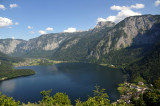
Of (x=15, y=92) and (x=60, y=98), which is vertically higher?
(x=60, y=98)

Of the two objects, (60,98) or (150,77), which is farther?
(150,77)

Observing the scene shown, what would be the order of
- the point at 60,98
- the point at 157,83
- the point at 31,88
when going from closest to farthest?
the point at 60,98 → the point at 157,83 → the point at 31,88

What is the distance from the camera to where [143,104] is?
73562 mm

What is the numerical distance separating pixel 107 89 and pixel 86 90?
24.0m

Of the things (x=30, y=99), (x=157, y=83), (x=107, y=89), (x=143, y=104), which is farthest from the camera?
(x=107, y=89)

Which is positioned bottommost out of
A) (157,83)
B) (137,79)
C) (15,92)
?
(15,92)

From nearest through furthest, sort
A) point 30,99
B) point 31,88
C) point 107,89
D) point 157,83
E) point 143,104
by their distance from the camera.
A: point 143,104
point 157,83
point 30,99
point 107,89
point 31,88

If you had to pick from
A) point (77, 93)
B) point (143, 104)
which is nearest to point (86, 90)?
point (77, 93)

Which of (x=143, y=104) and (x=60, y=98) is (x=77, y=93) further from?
(x=143, y=104)

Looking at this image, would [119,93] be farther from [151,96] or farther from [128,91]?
[151,96]

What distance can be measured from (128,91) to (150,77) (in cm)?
6210

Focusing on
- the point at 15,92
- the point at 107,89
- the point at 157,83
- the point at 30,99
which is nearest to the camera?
the point at 157,83

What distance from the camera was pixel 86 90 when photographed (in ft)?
502

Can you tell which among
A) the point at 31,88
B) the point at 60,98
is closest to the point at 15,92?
the point at 31,88
